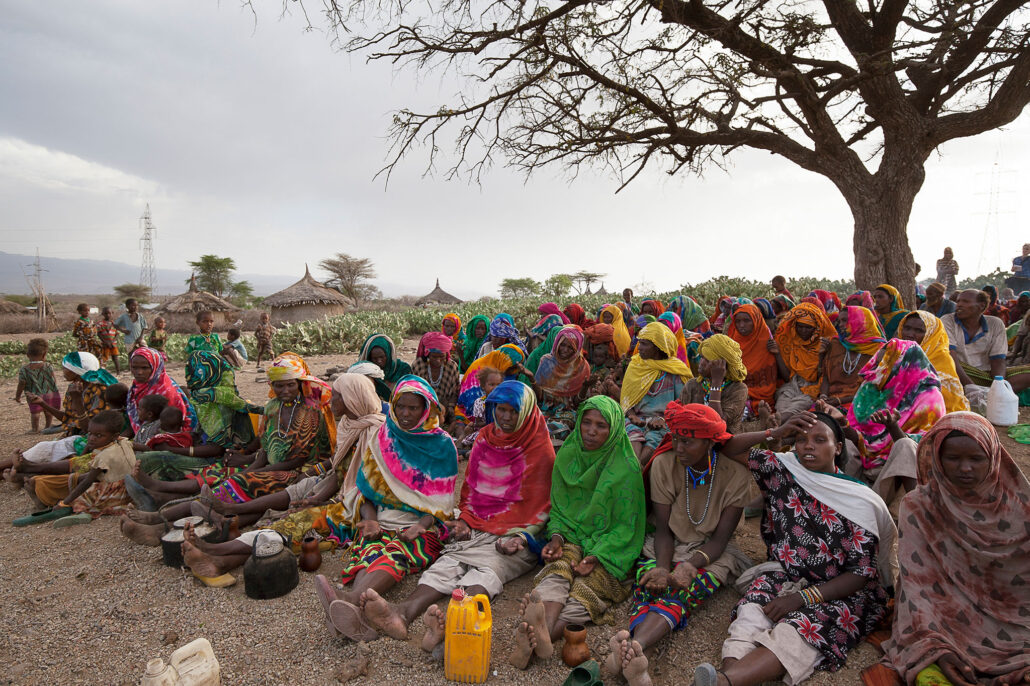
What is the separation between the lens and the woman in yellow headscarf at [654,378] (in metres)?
5.10

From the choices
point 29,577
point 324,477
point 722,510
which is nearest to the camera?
point 722,510

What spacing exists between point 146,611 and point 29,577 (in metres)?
1.20

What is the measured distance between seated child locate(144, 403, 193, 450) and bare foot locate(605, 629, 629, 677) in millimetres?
4149

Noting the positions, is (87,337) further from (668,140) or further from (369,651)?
(668,140)

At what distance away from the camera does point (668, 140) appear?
1145cm

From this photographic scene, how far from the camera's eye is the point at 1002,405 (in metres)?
5.64

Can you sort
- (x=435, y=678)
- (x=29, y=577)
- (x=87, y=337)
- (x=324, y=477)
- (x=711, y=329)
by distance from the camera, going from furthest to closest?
1. (x=87, y=337)
2. (x=711, y=329)
3. (x=324, y=477)
4. (x=29, y=577)
5. (x=435, y=678)

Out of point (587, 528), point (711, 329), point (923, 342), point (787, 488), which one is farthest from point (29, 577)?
point (711, 329)

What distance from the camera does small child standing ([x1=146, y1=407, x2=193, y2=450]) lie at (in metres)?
4.78

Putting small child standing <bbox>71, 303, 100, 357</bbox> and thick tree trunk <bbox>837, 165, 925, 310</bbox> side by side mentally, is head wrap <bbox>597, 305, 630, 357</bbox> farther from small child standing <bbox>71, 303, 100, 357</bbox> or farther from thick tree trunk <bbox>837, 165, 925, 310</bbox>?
small child standing <bbox>71, 303, 100, 357</bbox>

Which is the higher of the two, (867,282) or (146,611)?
(867,282)

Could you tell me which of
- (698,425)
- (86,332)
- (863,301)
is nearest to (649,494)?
(698,425)

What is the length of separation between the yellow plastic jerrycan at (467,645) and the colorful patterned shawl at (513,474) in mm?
928

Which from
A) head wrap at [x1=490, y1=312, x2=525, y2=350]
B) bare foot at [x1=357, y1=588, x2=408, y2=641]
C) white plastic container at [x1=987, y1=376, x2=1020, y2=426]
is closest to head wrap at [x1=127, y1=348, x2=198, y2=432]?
bare foot at [x1=357, y1=588, x2=408, y2=641]
